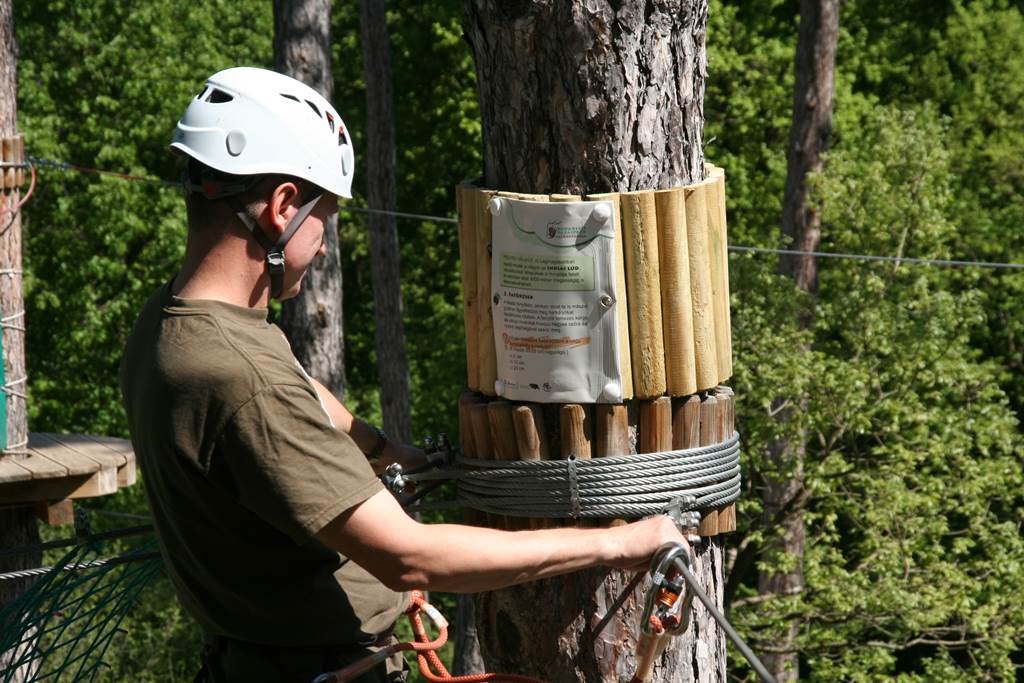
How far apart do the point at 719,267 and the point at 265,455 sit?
0.98 metres

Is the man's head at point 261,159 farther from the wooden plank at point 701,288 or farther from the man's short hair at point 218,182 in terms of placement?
the wooden plank at point 701,288

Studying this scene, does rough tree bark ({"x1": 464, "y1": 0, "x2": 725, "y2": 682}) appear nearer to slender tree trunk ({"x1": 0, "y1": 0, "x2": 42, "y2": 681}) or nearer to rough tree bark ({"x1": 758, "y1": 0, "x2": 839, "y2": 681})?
slender tree trunk ({"x1": 0, "y1": 0, "x2": 42, "y2": 681})

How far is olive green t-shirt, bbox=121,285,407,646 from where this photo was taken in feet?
6.86

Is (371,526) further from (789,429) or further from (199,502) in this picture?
(789,429)

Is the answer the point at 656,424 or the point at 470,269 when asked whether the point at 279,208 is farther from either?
the point at 656,424

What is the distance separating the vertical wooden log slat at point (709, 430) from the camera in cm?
258

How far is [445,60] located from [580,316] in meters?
17.9

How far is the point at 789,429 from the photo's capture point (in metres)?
10.8

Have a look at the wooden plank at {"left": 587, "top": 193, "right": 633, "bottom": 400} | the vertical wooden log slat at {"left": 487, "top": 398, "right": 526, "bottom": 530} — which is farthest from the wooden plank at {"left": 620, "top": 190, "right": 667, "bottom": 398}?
the vertical wooden log slat at {"left": 487, "top": 398, "right": 526, "bottom": 530}

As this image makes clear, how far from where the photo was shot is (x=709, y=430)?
259 cm

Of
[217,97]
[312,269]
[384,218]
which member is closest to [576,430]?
[217,97]

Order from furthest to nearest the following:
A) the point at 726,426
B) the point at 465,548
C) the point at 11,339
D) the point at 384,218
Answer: the point at 384,218
the point at 11,339
the point at 726,426
the point at 465,548

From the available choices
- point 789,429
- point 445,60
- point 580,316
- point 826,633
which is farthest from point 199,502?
point 445,60

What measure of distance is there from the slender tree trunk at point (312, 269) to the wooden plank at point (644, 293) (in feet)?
28.8
